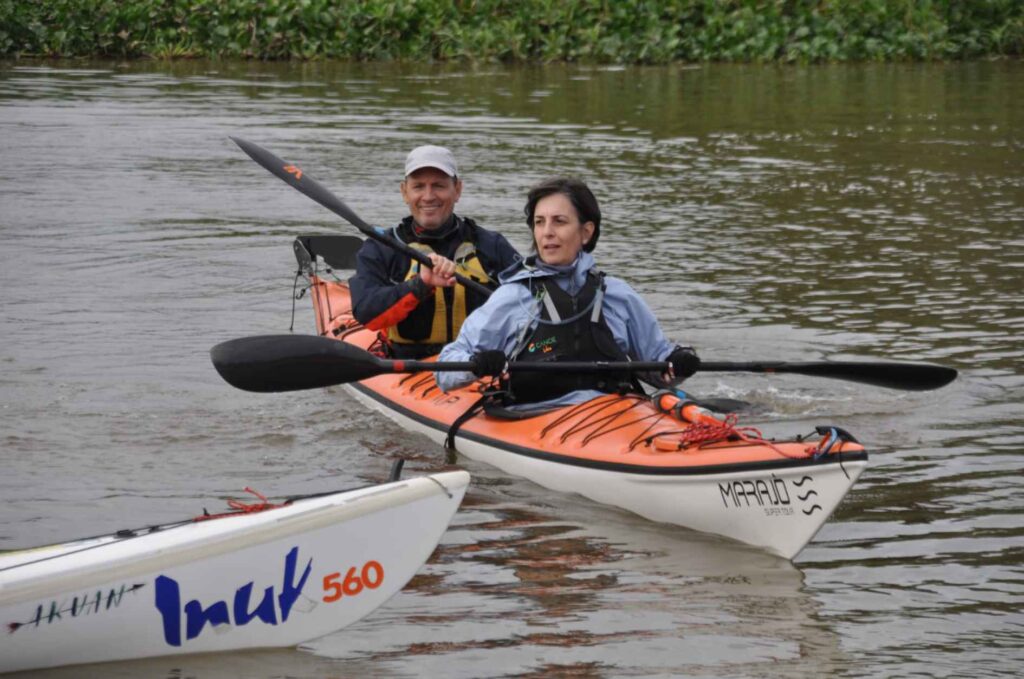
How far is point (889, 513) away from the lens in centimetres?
604

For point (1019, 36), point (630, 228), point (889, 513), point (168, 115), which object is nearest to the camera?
point (889, 513)

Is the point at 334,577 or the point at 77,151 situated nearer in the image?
the point at 334,577

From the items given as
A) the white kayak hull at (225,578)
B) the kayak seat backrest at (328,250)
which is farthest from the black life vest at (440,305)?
the white kayak hull at (225,578)

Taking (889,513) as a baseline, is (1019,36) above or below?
above

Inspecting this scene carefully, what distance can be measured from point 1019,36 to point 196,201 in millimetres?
Answer: 15959

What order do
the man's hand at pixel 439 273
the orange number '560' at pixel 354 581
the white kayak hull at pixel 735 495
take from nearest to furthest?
1. the orange number '560' at pixel 354 581
2. the white kayak hull at pixel 735 495
3. the man's hand at pixel 439 273

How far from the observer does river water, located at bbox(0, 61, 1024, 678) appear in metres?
4.95

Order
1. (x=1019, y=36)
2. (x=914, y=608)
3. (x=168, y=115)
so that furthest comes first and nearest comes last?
(x=1019, y=36) < (x=168, y=115) < (x=914, y=608)

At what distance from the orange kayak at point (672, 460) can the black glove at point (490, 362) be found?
0.33 meters

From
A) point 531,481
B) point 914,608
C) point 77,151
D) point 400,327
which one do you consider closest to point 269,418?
point 400,327

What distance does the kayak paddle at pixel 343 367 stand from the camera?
5.80 m

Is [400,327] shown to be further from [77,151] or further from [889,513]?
[77,151]

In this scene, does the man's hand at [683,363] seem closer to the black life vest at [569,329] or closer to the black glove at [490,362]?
the black life vest at [569,329]

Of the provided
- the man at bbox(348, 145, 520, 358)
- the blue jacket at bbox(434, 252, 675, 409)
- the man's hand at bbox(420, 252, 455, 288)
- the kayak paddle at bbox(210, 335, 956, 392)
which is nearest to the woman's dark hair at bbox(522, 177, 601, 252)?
the blue jacket at bbox(434, 252, 675, 409)
